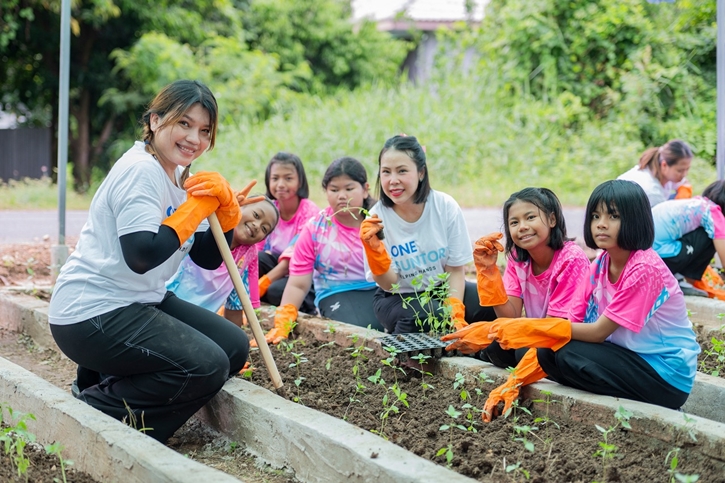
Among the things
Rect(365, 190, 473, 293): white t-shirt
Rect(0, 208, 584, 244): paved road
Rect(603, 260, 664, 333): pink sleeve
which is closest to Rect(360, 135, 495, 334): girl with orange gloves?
Rect(365, 190, 473, 293): white t-shirt

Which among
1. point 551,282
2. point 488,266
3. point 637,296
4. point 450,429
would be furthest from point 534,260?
point 450,429

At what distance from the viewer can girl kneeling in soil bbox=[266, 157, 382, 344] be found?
459cm

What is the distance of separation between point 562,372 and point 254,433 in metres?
1.30

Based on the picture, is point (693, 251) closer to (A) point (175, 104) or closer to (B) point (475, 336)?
(B) point (475, 336)

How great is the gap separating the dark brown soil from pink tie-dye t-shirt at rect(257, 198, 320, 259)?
5.68ft

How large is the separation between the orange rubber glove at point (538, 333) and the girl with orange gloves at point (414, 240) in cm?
97

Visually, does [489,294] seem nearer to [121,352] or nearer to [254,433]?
[254,433]

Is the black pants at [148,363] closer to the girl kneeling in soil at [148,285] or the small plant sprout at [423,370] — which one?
the girl kneeling in soil at [148,285]

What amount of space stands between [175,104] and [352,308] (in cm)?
197

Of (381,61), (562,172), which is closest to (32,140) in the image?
(381,61)

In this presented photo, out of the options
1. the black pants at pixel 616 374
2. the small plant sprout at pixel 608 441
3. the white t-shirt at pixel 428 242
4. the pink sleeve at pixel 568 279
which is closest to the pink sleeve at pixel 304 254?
the white t-shirt at pixel 428 242

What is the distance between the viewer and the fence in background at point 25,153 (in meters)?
15.9

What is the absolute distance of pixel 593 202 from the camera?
3.03 meters

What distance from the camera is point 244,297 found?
3320 millimetres
